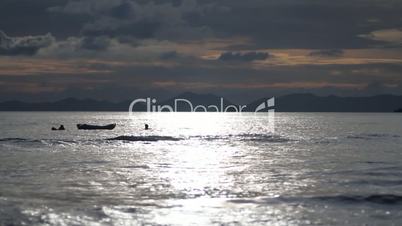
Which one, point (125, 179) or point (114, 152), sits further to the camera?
point (114, 152)

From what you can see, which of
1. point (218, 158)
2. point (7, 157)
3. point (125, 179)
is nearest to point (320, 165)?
point (218, 158)

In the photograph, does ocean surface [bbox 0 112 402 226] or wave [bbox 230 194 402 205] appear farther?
wave [bbox 230 194 402 205]

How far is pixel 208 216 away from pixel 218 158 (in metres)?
32.2

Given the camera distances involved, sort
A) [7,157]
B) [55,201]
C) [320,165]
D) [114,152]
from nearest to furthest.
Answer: [55,201] → [320,165] → [7,157] → [114,152]

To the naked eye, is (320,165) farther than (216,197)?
Yes

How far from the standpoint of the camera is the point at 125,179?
39812 millimetres

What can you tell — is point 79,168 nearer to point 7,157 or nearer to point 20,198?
point 7,157

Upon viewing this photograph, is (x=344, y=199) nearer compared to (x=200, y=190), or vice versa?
(x=344, y=199)

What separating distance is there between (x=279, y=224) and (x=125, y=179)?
1774 centimetres

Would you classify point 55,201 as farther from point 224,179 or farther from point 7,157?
point 7,157

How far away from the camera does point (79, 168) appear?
47.2 metres

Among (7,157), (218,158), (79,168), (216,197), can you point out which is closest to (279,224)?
(216,197)

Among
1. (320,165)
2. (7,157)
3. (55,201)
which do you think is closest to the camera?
(55,201)

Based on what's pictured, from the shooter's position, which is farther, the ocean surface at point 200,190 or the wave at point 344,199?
the wave at point 344,199
